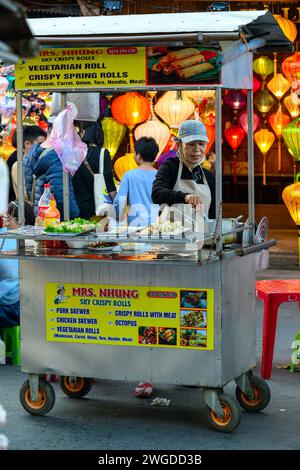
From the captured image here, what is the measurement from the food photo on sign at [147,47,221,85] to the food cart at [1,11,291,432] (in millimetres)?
39

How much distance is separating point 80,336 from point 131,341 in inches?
13.9

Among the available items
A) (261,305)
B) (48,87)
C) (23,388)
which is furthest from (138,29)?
(261,305)

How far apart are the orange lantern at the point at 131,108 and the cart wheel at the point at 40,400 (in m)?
8.40

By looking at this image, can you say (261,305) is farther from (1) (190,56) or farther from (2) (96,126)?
(1) (190,56)

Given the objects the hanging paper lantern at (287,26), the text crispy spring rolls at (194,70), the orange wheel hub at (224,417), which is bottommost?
the orange wheel hub at (224,417)

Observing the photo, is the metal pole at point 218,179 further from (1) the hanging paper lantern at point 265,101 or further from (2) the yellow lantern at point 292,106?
(1) the hanging paper lantern at point 265,101

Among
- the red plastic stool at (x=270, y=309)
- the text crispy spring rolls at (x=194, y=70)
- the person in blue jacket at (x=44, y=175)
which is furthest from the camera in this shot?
the person in blue jacket at (x=44, y=175)

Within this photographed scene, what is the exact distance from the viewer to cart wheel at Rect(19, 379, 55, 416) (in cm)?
665

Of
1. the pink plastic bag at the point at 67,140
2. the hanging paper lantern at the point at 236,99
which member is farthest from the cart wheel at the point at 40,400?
the hanging paper lantern at the point at 236,99

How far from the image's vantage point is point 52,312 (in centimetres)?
654

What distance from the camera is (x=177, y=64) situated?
6168 mm

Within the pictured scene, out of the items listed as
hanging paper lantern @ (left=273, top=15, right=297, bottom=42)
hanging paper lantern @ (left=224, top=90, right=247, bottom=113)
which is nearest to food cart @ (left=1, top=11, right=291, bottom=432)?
hanging paper lantern @ (left=273, top=15, right=297, bottom=42)

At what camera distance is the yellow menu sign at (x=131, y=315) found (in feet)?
20.4

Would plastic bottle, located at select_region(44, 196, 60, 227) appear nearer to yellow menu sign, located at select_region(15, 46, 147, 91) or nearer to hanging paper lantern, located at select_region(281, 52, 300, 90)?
yellow menu sign, located at select_region(15, 46, 147, 91)
